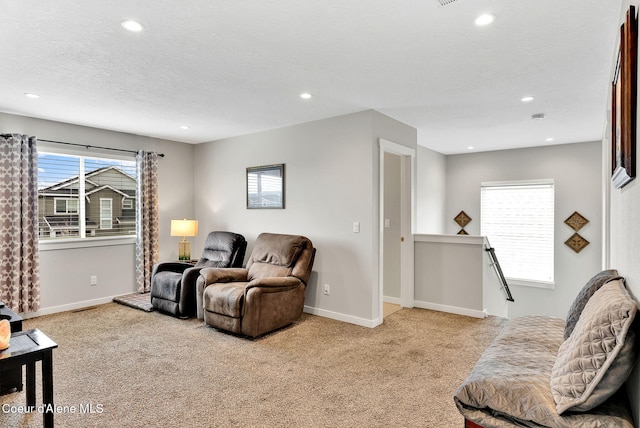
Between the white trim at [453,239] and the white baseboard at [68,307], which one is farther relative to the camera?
the white trim at [453,239]

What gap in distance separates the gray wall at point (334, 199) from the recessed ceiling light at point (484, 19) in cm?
189

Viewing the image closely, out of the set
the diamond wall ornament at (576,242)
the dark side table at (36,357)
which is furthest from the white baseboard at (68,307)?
the diamond wall ornament at (576,242)

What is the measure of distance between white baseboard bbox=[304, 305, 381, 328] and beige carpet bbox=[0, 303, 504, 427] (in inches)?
3.8

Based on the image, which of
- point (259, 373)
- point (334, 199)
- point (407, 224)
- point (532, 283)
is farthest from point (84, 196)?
point (532, 283)

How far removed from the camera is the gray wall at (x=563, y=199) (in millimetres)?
5727

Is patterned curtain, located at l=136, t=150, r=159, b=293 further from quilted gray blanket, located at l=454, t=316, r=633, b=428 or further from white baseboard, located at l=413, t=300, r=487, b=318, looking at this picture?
quilted gray blanket, located at l=454, t=316, r=633, b=428

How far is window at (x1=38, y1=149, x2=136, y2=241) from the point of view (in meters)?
4.59

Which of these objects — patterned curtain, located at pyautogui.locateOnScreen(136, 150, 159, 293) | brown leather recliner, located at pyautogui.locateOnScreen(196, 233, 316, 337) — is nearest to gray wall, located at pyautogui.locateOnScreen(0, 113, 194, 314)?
patterned curtain, located at pyautogui.locateOnScreen(136, 150, 159, 293)

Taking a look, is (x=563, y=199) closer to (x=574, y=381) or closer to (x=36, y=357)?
(x=574, y=381)

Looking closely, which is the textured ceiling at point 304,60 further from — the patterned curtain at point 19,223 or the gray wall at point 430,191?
the gray wall at point 430,191

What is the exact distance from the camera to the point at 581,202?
5840 mm

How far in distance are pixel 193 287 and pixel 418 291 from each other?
2.93 metres

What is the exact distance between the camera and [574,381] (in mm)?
1358

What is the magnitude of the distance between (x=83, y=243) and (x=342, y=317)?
356 centimetres
